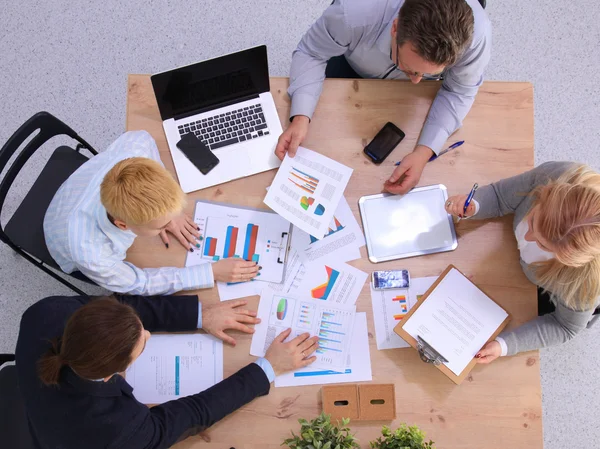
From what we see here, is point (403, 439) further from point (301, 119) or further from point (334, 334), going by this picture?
point (301, 119)

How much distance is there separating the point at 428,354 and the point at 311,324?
0.32 m

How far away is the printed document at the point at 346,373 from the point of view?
1281 millimetres

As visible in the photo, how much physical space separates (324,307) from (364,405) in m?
0.28

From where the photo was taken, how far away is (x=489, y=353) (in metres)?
1.26

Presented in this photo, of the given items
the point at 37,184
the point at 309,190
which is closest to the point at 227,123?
the point at 309,190

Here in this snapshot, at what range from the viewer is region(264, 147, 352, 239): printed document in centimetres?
131

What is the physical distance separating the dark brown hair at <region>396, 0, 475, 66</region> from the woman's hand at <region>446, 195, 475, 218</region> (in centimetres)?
38

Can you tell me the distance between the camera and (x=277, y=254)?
135 cm

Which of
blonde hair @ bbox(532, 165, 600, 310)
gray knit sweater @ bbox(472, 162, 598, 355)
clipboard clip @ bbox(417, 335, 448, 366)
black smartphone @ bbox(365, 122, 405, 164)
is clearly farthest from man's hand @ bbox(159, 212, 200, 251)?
Result: blonde hair @ bbox(532, 165, 600, 310)

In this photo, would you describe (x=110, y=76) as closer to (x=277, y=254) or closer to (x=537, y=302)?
(x=277, y=254)

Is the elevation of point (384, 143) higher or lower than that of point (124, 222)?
higher

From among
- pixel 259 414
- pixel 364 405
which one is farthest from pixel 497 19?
pixel 259 414

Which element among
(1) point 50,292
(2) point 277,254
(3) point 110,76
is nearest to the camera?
(2) point 277,254

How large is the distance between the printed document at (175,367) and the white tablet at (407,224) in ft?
1.71
